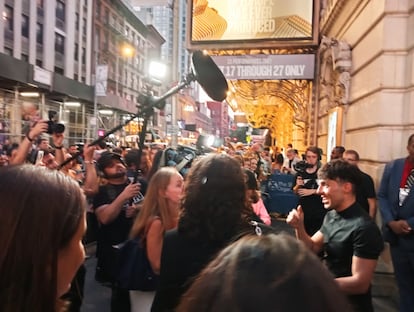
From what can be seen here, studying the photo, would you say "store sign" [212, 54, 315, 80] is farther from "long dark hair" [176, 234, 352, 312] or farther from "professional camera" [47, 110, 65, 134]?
"long dark hair" [176, 234, 352, 312]

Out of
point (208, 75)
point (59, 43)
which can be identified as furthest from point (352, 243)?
point (59, 43)

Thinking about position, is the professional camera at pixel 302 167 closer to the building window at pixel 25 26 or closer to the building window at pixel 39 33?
the building window at pixel 25 26

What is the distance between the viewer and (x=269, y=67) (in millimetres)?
12531

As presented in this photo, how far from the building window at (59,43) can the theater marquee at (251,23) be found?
34.6 m

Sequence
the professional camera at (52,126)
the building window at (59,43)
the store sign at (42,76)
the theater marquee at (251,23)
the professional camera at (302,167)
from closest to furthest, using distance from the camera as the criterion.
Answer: the professional camera at (52,126) → the professional camera at (302,167) → the theater marquee at (251,23) → the store sign at (42,76) → the building window at (59,43)

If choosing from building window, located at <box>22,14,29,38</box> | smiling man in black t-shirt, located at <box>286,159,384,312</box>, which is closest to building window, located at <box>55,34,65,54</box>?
building window, located at <box>22,14,29,38</box>

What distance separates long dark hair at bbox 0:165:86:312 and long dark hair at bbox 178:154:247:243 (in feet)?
2.95

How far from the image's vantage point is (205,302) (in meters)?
0.87

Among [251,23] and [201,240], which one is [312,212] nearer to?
Result: [201,240]

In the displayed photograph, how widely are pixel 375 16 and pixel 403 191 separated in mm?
3928

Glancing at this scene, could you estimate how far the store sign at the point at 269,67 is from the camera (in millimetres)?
12484

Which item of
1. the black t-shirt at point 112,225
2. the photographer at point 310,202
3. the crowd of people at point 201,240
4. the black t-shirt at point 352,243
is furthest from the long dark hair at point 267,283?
the photographer at point 310,202

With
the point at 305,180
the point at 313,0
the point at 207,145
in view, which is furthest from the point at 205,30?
the point at 305,180

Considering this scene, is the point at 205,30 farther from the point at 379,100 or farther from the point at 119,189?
the point at 119,189
